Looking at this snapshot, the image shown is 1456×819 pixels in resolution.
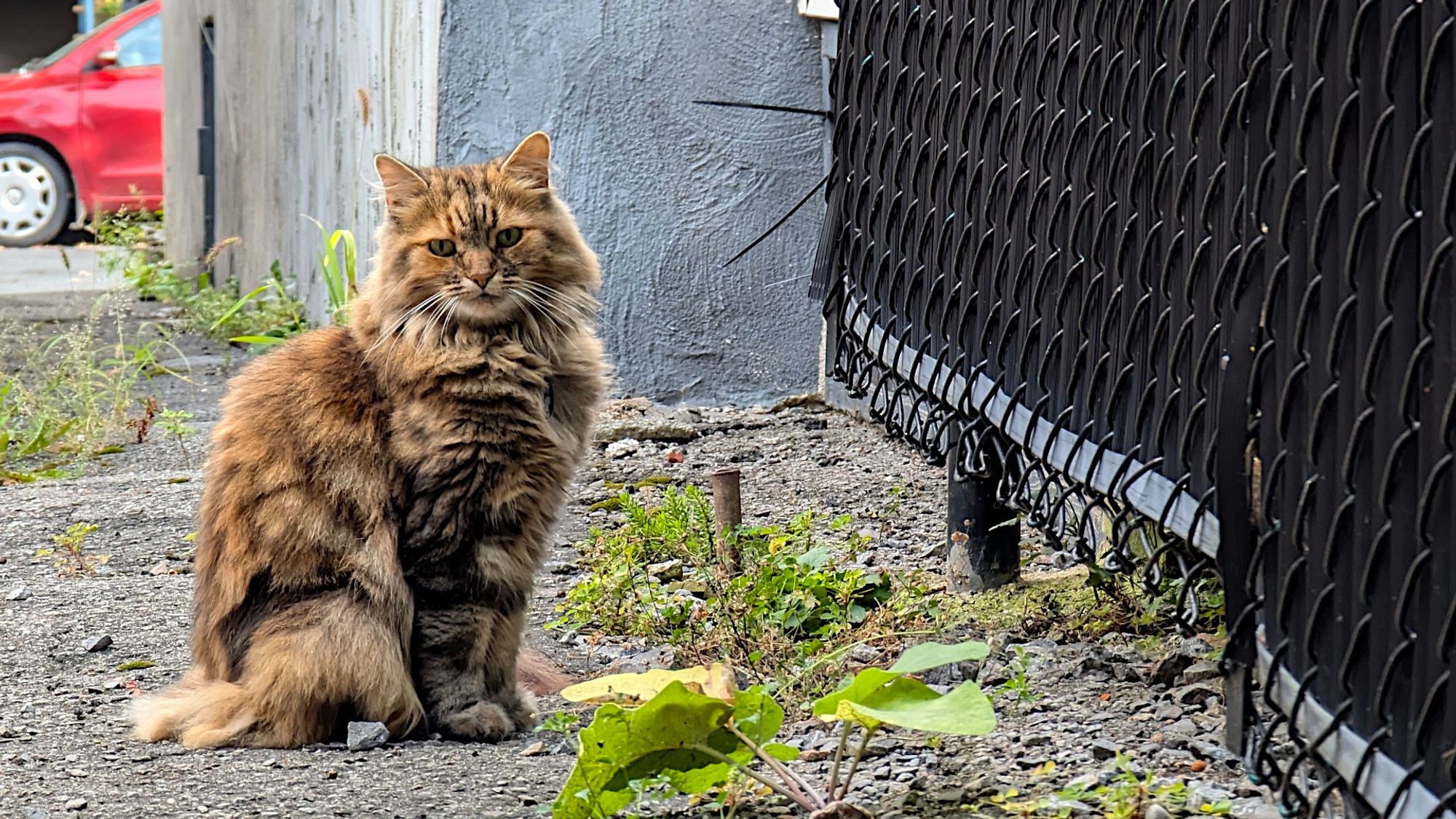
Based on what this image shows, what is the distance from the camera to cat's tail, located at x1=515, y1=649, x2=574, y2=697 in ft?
13.0

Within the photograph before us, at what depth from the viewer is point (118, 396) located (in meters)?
7.43

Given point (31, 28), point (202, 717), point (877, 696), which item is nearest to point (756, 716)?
point (877, 696)

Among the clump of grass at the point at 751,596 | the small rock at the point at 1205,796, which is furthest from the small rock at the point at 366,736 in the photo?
the small rock at the point at 1205,796

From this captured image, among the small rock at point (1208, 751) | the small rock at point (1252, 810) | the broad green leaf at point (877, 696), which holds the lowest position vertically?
the small rock at point (1208, 751)

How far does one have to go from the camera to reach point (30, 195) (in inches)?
568

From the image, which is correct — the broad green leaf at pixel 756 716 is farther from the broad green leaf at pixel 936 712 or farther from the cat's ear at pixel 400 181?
the cat's ear at pixel 400 181

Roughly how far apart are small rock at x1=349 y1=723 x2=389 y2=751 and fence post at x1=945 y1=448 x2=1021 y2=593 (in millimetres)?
1437

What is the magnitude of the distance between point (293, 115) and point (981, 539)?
6.56 meters

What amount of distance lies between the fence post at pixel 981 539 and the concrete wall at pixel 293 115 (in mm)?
3203

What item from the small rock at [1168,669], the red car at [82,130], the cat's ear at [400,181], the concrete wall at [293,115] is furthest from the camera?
the red car at [82,130]

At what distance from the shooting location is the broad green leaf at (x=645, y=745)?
2502 mm

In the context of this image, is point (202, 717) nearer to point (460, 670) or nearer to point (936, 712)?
point (460, 670)

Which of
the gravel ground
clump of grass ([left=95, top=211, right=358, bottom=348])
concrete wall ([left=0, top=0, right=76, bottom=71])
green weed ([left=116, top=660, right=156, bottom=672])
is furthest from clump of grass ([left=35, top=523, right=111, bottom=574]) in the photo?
concrete wall ([left=0, top=0, right=76, bottom=71])

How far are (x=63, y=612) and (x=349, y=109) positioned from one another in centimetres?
383
